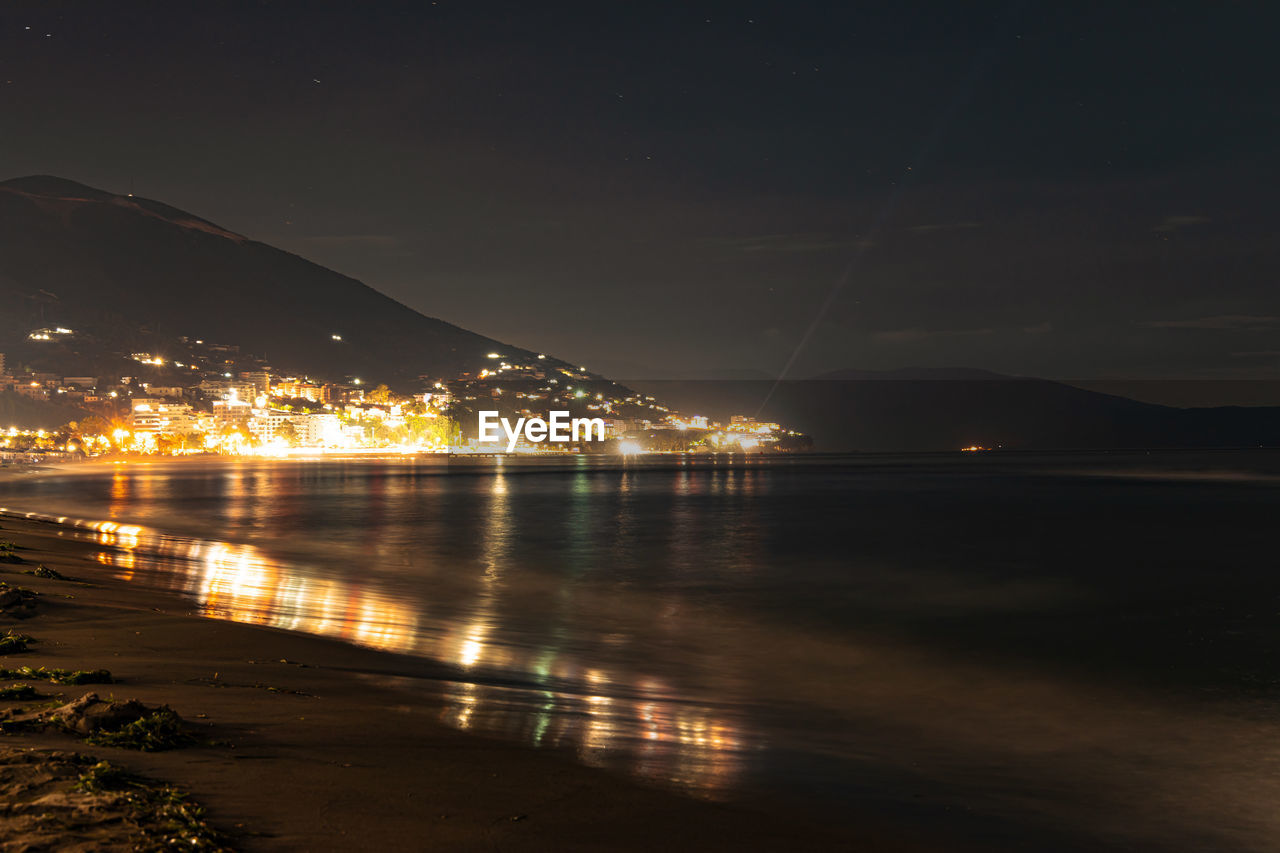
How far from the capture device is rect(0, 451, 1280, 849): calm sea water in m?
8.52

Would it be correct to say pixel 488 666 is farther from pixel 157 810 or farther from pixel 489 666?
pixel 157 810

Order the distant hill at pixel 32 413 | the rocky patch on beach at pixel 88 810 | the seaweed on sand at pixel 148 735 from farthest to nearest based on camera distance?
the distant hill at pixel 32 413 → the seaweed on sand at pixel 148 735 → the rocky patch on beach at pixel 88 810

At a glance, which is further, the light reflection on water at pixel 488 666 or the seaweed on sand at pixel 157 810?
the light reflection on water at pixel 488 666

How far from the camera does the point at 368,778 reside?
6699 millimetres

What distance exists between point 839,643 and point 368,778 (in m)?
11.9

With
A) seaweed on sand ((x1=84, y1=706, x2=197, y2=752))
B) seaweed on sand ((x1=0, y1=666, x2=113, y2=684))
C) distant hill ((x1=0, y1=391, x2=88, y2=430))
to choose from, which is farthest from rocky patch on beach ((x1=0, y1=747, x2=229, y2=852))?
distant hill ((x1=0, y1=391, x2=88, y2=430))

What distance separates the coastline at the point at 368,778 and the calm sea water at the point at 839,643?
61 cm

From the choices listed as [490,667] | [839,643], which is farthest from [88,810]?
[839,643]

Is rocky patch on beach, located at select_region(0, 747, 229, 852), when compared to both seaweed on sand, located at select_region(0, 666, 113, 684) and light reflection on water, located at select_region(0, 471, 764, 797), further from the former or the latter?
light reflection on water, located at select_region(0, 471, 764, 797)

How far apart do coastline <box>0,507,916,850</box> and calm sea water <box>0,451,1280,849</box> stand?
605 mm

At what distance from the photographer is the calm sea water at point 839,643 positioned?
27.9ft

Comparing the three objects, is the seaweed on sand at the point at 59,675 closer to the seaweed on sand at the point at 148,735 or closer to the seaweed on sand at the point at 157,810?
the seaweed on sand at the point at 148,735

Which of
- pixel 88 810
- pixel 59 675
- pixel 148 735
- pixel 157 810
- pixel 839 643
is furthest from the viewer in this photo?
pixel 839 643

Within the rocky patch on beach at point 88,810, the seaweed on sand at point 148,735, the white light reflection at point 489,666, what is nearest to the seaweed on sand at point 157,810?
the rocky patch on beach at point 88,810
